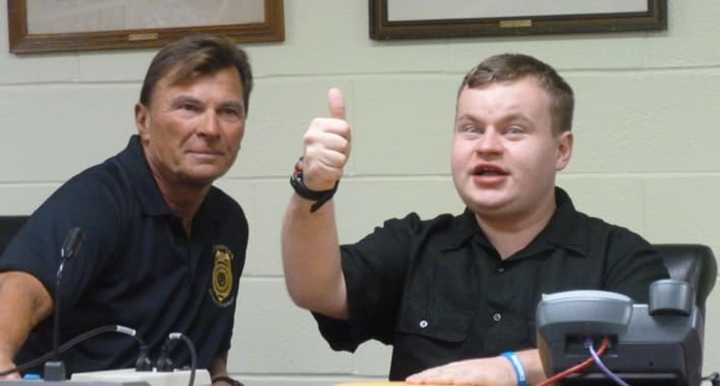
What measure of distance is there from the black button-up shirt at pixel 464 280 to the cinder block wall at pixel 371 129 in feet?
2.60

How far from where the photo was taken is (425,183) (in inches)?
116

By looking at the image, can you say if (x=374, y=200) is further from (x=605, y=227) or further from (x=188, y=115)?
(x=605, y=227)

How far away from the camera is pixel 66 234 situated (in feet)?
7.23

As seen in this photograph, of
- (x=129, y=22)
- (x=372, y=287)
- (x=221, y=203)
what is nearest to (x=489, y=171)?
(x=372, y=287)

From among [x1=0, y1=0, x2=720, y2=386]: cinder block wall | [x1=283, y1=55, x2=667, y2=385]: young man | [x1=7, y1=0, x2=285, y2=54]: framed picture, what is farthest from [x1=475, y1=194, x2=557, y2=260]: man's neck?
[x1=7, y1=0, x2=285, y2=54]: framed picture

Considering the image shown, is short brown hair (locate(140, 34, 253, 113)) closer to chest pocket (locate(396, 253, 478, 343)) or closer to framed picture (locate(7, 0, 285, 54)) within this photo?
framed picture (locate(7, 0, 285, 54))

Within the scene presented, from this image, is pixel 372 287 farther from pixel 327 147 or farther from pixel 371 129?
pixel 371 129

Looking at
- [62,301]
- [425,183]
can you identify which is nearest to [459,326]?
[62,301]

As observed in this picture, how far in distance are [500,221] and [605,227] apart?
7.1 inches

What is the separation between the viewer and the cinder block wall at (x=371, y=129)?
284 centimetres

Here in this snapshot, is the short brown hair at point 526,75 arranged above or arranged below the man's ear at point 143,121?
above

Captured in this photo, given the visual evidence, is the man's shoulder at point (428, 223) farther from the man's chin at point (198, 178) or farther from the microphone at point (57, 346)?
the microphone at point (57, 346)

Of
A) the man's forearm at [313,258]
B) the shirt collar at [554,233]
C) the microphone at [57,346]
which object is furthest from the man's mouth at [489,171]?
the microphone at [57,346]

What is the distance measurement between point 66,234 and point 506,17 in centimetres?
116
